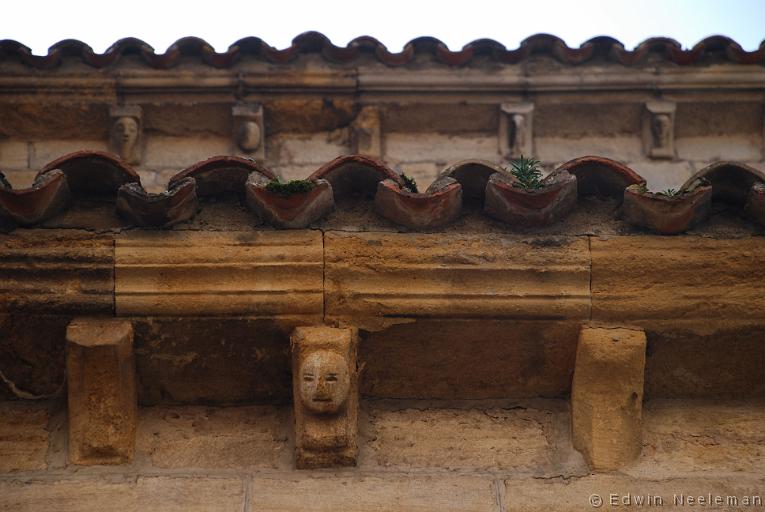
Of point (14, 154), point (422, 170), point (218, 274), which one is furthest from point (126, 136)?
point (218, 274)

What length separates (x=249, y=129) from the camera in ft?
17.5

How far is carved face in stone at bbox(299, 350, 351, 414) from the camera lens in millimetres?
2758

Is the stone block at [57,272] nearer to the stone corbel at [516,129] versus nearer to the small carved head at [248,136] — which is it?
the small carved head at [248,136]

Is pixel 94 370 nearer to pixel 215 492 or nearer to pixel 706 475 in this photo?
pixel 215 492

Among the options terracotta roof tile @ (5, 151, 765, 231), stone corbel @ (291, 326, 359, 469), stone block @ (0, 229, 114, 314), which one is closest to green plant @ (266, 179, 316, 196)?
terracotta roof tile @ (5, 151, 765, 231)

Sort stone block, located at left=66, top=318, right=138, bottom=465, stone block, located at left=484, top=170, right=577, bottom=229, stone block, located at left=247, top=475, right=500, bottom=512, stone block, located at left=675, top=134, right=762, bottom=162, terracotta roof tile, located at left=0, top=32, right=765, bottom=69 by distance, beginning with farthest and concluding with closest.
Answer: stone block, located at left=675, top=134, right=762, bottom=162 < terracotta roof tile, located at left=0, top=32, right=765, bottom=69 < stone block, located at left=484, top=170, right=577, bottom=229 < stone block, located at left=66, top=318, right=138, bottom=465 < stone block, located at left=247, top=475, right=500, bottom=512

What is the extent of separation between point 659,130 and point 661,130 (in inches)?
0.4

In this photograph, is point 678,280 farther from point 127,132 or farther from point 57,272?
point 127,132

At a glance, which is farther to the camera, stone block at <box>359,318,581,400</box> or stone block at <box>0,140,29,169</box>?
stone block at <box>0,140,29,169</box>

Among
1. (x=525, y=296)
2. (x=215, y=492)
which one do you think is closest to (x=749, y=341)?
(x=525, y=296)

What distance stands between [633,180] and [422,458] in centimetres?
105

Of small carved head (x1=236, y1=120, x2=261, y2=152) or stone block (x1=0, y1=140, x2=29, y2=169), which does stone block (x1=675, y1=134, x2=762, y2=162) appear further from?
stone block (x1=0, y1=140, x2=29, y2=169)

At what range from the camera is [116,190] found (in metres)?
3.07

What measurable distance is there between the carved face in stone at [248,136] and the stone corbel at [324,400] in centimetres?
261
